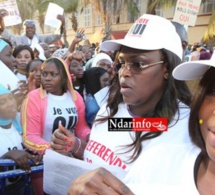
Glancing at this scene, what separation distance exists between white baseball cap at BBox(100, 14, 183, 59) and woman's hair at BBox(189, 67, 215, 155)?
42 cm

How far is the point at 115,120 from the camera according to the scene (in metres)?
1.57

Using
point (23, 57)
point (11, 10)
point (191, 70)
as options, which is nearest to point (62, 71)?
point (23, 57)

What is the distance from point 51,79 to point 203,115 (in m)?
1.85

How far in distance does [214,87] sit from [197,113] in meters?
0.12

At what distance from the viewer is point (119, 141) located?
4.86 ft

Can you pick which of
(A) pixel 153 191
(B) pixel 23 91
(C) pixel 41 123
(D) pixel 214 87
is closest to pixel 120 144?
(A) pixel 153 191

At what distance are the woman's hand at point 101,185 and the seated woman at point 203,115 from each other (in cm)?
26

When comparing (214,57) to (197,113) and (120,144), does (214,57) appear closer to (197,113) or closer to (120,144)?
(197,113)

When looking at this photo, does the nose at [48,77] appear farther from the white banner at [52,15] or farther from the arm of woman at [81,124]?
the white banner at [52,15]

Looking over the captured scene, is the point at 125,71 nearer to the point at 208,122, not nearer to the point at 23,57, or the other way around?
the point at 208,122

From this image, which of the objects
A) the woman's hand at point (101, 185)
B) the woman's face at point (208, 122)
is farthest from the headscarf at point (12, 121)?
the woman's face at point (208, 122)

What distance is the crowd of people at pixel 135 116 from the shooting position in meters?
0.98

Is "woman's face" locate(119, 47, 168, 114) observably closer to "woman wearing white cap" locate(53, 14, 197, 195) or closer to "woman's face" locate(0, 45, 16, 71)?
"woman wearing white cap" locate(53, 14, 197, 195)

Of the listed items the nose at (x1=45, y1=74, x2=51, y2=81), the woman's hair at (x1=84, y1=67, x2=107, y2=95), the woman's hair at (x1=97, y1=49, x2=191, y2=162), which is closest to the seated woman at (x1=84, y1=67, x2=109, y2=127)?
the woman's hair at (x1=84, y1=67, x2=107, y2=95)
